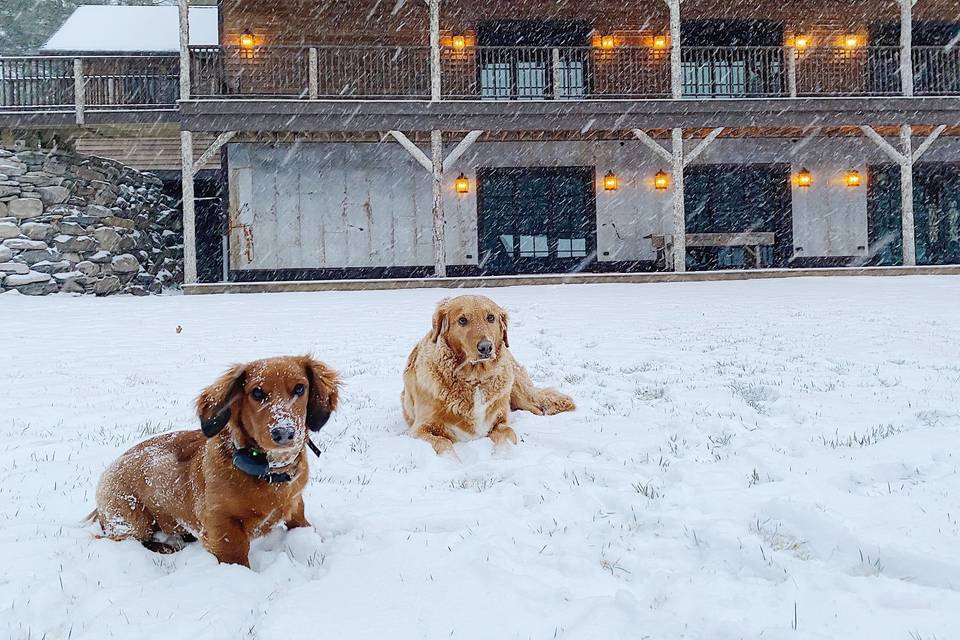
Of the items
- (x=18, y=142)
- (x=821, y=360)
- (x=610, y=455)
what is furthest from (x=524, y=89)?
(x=610, y=455)

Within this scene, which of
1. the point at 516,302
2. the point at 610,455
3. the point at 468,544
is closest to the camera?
the point at 468,544

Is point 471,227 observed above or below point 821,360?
above

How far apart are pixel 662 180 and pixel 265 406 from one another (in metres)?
15.0

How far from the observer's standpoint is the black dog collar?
1968 mm

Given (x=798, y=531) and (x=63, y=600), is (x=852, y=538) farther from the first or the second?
(x=63, y=600)

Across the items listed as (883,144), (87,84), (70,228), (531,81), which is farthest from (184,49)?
(883,144)

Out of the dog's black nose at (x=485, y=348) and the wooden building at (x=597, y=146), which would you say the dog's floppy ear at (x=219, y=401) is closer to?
the dog's black nose at (x=485, y=348)

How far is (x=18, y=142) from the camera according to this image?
13.3 m

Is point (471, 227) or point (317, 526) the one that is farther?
point (471, 227)

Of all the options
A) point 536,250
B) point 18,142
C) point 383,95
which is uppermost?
point 383,95

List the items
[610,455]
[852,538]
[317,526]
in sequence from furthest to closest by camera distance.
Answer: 1. [610,455]
2. [317,526]
3. [852,538]

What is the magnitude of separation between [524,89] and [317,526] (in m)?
14.5

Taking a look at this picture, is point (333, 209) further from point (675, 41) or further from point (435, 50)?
point (675, 41)

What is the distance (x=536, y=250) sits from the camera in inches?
627
